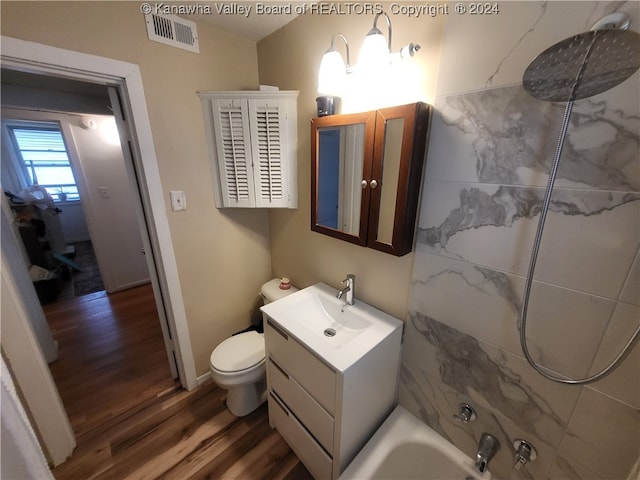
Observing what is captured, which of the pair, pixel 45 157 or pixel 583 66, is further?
pixel 45 157

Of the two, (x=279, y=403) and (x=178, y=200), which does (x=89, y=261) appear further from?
(x=279, y=403)

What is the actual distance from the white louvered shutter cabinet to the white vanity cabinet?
0.74m

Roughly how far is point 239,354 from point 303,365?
623 millimetres

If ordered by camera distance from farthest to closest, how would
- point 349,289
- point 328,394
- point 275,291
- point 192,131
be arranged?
1. point 275,291
2. point 192,131
3. point 349,289
4. point 328,394

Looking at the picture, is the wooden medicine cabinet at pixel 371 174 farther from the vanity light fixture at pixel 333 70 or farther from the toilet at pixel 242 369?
the toilet at pixel 242 369

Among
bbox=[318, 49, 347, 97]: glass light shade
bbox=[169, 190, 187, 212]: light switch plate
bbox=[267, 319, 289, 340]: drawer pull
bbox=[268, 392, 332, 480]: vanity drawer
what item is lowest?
bbox=[268, 392, 332, 480]: vanity drawer

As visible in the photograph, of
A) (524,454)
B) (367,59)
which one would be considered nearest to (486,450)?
(524,454)

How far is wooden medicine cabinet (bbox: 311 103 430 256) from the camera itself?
949mm

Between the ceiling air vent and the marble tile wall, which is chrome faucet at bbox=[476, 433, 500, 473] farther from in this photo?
the ceiling air vent

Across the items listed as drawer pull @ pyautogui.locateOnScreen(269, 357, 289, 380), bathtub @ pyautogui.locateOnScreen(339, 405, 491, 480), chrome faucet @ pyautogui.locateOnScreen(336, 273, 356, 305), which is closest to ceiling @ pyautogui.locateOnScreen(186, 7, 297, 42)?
chrome faucet @ pyautogui.locateOnScreen(336, 273, 356, 305)

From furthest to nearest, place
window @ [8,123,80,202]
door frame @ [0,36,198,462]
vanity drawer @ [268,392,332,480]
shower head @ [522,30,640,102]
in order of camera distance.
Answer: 1. window @ [8,123,80,202]
2. vanity drawer @ [268,392,332,480]
3. door frame @ [0,36,198,462]
4. shower head @ [522,30,640,102]

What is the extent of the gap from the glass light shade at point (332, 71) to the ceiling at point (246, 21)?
0.49 metres

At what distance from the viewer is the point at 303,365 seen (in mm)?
1104

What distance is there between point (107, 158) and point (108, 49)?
220 cm
